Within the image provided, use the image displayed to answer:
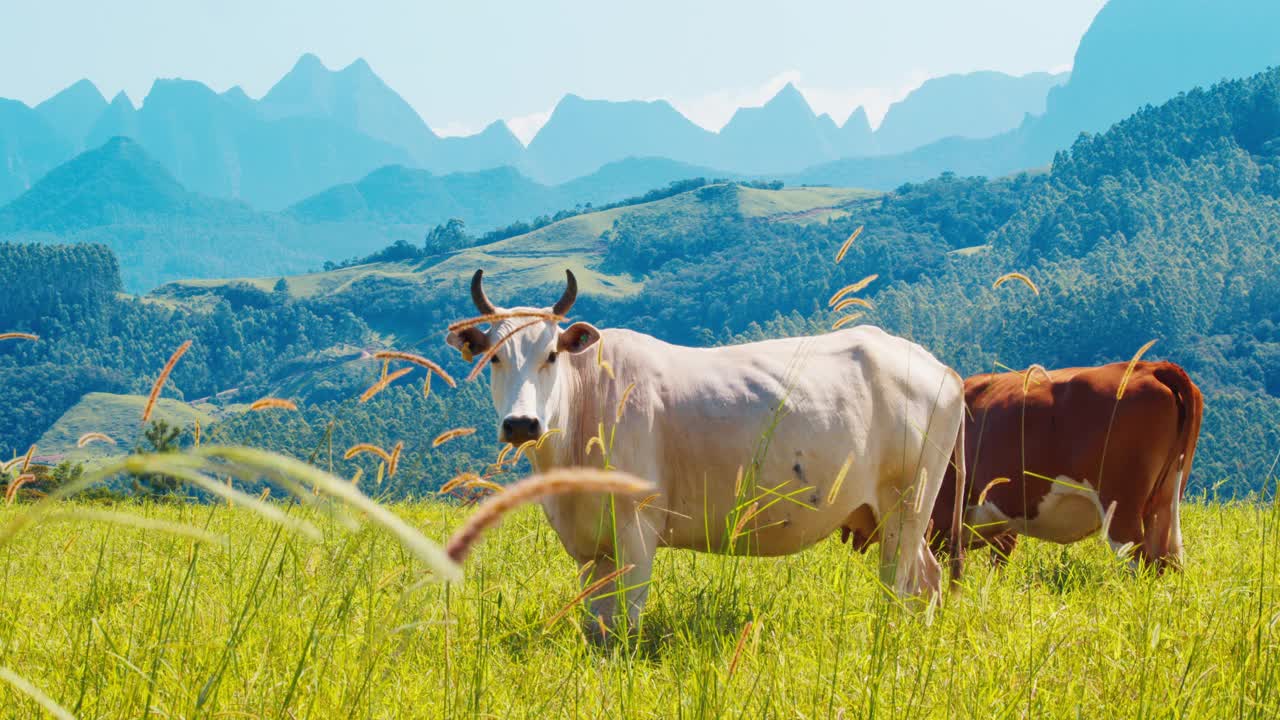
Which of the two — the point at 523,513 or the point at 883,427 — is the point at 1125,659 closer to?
the point at 883,427

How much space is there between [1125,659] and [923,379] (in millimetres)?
2651

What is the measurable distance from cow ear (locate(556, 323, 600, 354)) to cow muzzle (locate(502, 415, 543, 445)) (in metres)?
0.67

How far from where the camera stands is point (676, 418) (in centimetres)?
573

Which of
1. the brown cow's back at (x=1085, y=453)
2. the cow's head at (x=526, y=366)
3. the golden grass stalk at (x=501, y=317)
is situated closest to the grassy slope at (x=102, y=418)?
the brown cow's back at (x=1085, y=453)

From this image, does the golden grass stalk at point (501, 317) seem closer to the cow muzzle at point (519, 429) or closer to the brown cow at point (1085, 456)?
the cow muzzle at point (519, 429)

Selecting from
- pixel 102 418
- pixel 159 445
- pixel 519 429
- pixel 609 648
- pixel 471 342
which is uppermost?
pixel 471 342

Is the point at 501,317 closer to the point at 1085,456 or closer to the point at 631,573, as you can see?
the point at 631,573

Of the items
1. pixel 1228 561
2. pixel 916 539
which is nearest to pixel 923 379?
pixel 916 539

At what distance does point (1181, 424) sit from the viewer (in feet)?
22.7

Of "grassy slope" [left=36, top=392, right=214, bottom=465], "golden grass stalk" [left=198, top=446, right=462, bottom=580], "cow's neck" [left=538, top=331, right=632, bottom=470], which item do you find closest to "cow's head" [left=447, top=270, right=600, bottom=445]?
"cow's neck" [left=538, top=331, right=632, bottom=470]

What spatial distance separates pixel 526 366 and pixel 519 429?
46cm

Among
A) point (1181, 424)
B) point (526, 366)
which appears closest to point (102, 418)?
point (526, 366)

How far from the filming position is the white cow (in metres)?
5.41

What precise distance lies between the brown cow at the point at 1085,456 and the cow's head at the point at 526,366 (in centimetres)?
258
